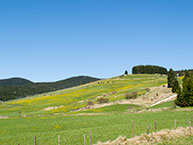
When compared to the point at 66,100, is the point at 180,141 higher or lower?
lower

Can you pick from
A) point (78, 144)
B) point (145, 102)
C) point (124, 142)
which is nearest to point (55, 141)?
point (78, 144)

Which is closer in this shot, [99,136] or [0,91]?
[99,136]

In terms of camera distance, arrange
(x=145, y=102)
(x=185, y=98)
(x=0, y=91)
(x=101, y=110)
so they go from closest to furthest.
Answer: (x=185, y=98)
(x=101, y=110)
(x=145, y=102)
(x=0, y=91)

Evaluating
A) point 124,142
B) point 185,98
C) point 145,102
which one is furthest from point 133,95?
point 124,142

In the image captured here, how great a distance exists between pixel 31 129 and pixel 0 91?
164512 millimetres

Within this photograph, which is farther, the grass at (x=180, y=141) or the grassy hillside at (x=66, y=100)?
the grassy hillside at (x=66, y=100)

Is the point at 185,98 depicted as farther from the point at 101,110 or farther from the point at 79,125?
the point at 79,125

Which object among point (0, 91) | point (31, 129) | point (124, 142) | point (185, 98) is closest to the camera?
point (124, 142)

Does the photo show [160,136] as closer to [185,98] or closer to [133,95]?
[185,98]

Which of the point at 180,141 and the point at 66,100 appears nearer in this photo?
the point at 180,141

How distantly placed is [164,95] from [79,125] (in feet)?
155

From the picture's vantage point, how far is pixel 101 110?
2623 inches

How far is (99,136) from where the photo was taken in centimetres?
2869

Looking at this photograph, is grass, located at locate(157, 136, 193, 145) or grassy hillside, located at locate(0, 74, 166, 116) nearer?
grass, located at locate(157, 136, 193, 145)
